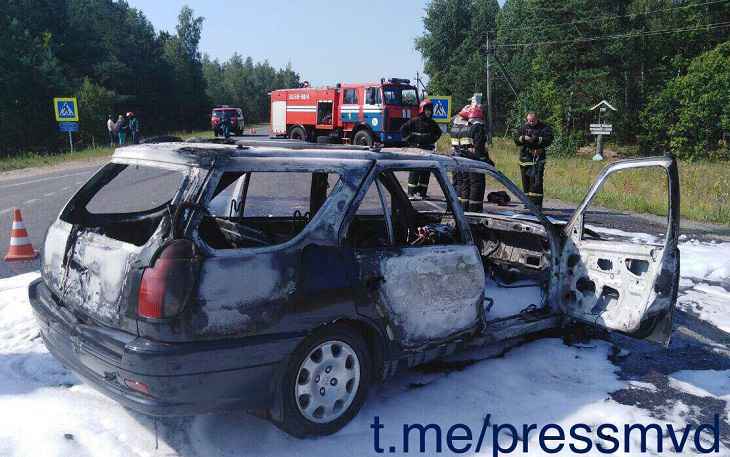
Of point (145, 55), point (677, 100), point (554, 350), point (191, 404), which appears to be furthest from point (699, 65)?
point (145, 55)

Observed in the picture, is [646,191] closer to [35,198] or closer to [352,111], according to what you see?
[35,198]

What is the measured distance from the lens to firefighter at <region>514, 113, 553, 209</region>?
32.2ft

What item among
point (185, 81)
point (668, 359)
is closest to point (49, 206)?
point (668, 359)

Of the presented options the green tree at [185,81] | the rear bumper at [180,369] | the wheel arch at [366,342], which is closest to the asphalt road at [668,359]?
the wheel arch at [366,342]

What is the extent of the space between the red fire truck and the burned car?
16.7m

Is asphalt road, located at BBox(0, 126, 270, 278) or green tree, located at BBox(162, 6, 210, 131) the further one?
green tree, located at BBox(162, 6, 210, 131)

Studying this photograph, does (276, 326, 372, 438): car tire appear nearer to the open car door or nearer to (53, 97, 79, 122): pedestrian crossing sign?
the open car door

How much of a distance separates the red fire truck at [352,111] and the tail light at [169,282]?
18.0 meters

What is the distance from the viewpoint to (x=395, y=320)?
129 inches

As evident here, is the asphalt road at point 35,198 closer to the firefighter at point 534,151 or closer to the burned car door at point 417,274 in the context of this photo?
the burned car door at point 417,274

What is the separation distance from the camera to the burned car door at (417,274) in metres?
3.21

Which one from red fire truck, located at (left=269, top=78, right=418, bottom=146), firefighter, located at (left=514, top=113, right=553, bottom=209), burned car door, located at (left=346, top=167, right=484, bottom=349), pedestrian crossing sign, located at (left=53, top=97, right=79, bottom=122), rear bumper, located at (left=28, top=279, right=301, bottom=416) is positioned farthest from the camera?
pedestrian crossing sign, located at (left=53, top=97, right=79, bottom=122)

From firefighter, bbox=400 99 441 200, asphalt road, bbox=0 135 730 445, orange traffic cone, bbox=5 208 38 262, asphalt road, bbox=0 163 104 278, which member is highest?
firefighter, bbox=400 99 441 200

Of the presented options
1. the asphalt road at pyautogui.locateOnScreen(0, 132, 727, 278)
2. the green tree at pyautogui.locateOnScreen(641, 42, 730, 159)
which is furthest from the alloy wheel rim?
the green tree at pyautogui.locateOnScreen(641, 42, 730, 159)
